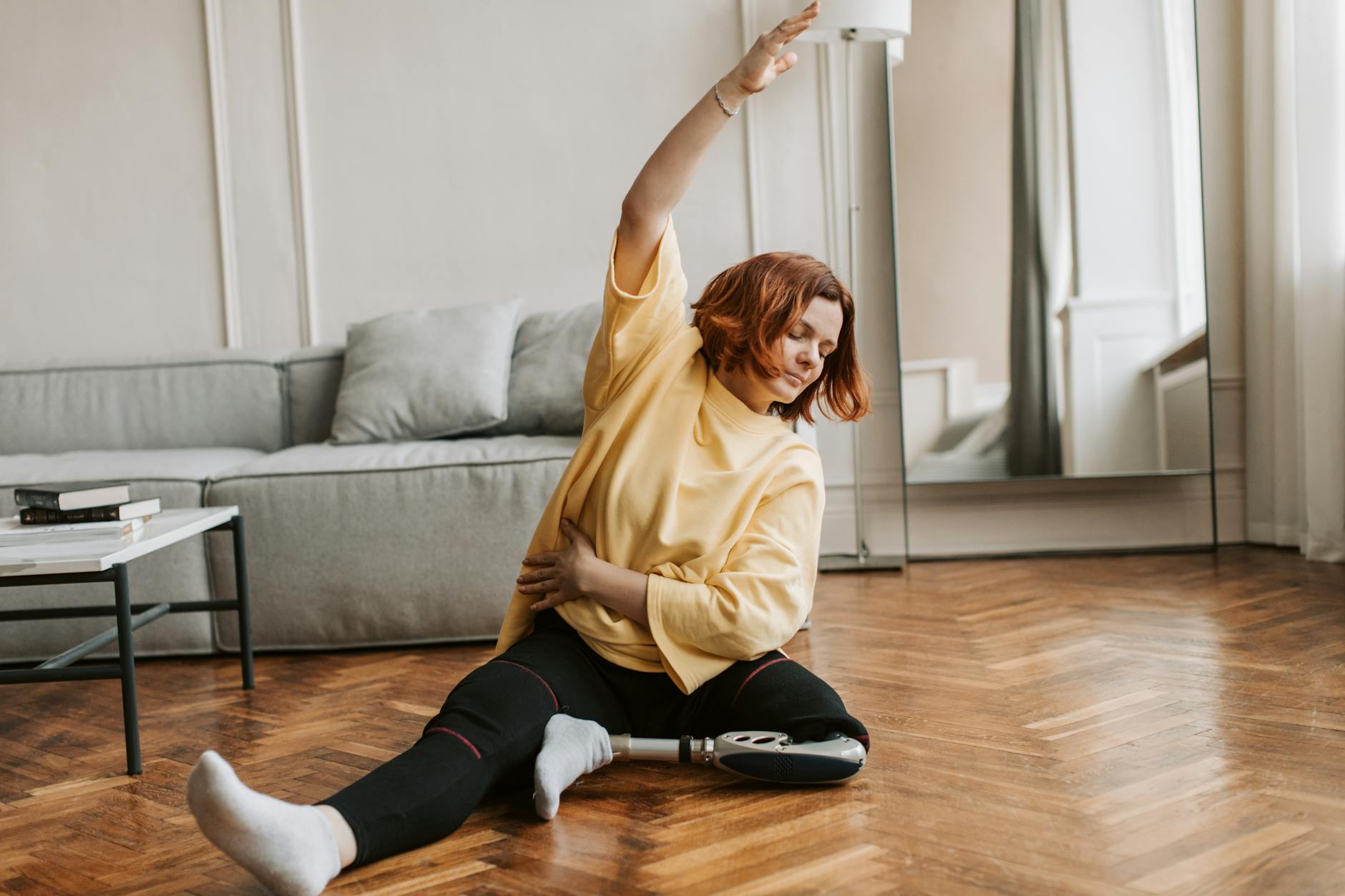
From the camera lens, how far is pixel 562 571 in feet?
4.51

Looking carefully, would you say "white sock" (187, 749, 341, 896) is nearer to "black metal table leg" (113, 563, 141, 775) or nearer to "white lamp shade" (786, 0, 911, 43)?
"black metal table leg" (113, 563, 141, 775)

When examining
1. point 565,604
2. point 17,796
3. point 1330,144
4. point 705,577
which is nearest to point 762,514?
point 705,577

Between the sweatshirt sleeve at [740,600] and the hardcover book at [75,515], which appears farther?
the hardcover book at [75,515]

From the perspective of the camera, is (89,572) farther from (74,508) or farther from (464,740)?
(464,740)

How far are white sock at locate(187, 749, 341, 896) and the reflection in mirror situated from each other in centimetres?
241

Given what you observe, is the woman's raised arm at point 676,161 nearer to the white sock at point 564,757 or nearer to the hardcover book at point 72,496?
the white sock at point 564,757

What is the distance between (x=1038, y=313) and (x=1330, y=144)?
81 centimetres

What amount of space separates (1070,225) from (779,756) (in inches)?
86.0

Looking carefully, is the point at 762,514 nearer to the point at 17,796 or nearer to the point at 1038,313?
the point at 17,796

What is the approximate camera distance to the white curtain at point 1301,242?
2.73m

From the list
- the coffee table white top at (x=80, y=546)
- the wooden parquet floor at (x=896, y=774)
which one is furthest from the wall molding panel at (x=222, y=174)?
the coffee table white top at (x=80, y=546)

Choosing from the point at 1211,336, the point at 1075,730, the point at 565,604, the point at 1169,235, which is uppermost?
the point at 1169,235

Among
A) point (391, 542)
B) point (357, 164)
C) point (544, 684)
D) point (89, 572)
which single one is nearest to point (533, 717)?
point (544, 684)

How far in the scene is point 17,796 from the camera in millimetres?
1436
